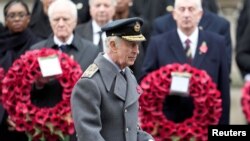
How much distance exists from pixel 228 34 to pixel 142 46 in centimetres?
100

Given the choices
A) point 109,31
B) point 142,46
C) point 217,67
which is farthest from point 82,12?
point 109,31

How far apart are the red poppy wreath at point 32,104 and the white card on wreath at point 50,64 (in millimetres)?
42

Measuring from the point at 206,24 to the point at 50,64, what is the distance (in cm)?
250

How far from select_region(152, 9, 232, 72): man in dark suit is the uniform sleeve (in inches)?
162

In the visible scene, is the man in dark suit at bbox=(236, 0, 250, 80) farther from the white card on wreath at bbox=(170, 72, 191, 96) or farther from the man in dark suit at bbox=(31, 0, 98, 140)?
the man in dark suit at bbox=(31, 0, 98, 140)

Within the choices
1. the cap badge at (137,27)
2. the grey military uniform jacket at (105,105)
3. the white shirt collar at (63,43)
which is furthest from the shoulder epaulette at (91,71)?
the white shirt collar at (63,43)

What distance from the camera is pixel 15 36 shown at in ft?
39.3

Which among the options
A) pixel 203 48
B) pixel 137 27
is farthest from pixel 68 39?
pixel 137 27

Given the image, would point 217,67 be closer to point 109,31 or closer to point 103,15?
point 103,15

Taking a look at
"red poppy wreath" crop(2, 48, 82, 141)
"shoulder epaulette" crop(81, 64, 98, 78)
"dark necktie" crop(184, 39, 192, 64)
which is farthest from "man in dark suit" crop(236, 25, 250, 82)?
"shoulder epaulette" crop(81, 64, 98, 78)

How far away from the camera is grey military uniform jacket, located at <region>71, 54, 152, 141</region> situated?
7.92 meters

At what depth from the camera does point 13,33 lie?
1204 centimetres

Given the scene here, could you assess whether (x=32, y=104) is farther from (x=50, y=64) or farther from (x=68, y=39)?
(x=68, y=39)

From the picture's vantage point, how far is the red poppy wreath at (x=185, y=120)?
1061 cm
